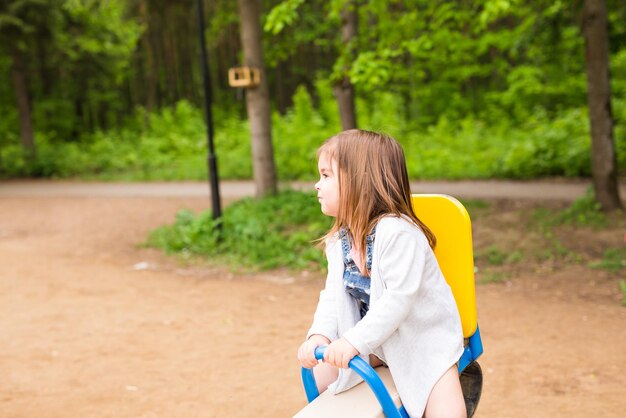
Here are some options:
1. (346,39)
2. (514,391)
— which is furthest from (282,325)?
(346,39)

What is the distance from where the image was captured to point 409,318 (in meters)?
2.28

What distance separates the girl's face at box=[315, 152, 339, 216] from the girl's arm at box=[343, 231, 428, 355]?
27cm

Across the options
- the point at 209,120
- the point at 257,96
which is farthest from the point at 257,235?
the point at 257,96

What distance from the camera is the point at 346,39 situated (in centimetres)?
962

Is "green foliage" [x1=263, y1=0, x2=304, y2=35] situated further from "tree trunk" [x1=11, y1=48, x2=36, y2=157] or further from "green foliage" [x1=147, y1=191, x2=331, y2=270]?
"tree trunk" [x1=11, y1=48, x2=36, y2=157]

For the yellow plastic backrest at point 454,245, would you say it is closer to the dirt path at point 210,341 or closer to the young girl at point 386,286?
the young girl at point 386,286

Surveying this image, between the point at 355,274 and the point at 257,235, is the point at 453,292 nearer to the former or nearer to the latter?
the point at 355,274

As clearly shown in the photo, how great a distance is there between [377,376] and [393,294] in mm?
267

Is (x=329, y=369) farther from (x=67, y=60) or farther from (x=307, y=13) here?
(x=67, y=60)

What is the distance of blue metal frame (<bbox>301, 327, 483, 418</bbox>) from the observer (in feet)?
6.96

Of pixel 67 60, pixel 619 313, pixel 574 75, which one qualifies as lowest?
pixel 619 313

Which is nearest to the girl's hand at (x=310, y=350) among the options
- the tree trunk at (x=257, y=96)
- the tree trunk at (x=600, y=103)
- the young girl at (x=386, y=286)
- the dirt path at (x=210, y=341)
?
the young girl at (x=386, y=286)

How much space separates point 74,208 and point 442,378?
12.1 m

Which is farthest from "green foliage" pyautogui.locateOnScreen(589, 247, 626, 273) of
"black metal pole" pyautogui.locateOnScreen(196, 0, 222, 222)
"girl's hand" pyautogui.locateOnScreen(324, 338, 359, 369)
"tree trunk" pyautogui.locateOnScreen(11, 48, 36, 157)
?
"tree trunk" pyautogui.locateOnScreen(11, 48, 36, 157)
